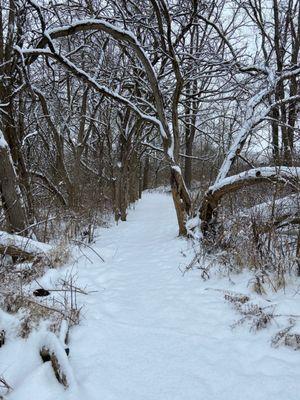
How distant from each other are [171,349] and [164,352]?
7cm

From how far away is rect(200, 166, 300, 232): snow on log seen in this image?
4453 millimetres

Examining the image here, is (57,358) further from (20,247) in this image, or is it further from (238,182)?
(238,182)

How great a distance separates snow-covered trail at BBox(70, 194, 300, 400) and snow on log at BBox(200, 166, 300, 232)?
5.63ft

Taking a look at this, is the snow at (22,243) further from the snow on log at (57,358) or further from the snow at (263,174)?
the snow at (263,174)

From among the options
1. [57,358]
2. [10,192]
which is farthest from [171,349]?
[10,192]

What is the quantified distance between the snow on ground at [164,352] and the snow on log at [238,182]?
1.50 metres

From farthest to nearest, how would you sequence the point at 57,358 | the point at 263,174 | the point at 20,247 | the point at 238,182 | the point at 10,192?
1. the point at 238,182
2. the point at 10,192
3. the point at 263,174
4. the point at 20,247
5. the point at 57,358

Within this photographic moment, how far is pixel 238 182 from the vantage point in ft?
18.0

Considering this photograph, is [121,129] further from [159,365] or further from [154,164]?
[154,164]

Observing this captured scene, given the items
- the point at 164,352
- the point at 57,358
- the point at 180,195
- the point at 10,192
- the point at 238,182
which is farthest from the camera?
the point at 180,195

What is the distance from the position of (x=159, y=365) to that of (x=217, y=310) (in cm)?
103

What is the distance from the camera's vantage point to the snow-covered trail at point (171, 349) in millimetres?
2080

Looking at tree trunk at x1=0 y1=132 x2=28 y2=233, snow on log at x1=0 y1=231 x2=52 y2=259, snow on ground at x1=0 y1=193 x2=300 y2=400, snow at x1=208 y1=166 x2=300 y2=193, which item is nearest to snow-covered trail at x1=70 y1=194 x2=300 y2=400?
snow on ground at x1=0 y1=193 x2=300 y2=400

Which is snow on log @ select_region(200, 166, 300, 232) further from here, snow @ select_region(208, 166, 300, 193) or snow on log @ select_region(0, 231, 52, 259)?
snow on log @ select_region(0, 231, 52, 259)
